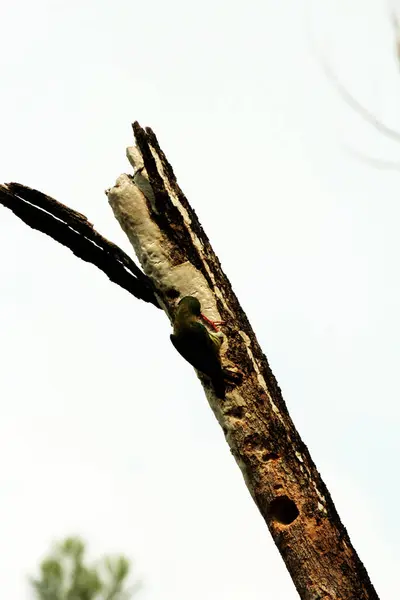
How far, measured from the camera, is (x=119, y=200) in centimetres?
471

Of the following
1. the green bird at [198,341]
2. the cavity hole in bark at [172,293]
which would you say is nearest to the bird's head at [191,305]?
the green bird at [198,341]

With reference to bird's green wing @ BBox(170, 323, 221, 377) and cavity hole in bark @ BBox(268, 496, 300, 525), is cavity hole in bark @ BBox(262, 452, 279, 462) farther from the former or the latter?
bird's green wing @ BBox(170, 323, 221, 377)

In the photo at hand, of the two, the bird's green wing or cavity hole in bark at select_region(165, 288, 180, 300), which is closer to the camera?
the bird's green wing

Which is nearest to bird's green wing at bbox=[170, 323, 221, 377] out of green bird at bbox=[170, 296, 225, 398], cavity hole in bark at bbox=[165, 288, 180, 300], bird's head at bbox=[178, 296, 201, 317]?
green bird at bbox=[170, 296, 225, 398]

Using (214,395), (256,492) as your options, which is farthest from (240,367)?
(256,492)

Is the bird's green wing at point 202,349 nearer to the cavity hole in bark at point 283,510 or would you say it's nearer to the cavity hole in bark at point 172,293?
the cavity hole in bark at point 172,293

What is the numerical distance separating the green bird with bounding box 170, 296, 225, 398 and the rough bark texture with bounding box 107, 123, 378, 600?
0.05 metres

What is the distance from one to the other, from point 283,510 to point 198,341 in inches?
36.8

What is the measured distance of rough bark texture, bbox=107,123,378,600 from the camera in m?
3.78

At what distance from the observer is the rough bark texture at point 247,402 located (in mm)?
3779

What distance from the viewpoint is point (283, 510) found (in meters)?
3.98

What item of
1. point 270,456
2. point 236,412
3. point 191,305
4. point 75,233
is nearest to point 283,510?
point 270,456

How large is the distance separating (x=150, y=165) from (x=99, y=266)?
0.68 m

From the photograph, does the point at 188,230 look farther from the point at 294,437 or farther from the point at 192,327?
the point at 294,437
